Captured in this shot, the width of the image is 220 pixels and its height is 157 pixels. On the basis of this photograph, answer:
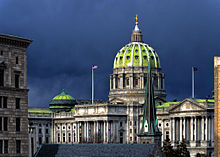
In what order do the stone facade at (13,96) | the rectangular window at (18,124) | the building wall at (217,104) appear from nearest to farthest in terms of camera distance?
the building wall at (217,104) → the stone facade at (13,96) → the rectangular window at (18,124)

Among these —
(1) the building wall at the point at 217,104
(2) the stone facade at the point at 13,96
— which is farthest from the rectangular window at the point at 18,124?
(1) the building wall at the point at 217,104

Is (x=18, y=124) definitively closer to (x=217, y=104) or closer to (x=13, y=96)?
(x=13, y=96)

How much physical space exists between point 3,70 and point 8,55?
8.05ft

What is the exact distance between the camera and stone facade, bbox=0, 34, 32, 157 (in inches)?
3910

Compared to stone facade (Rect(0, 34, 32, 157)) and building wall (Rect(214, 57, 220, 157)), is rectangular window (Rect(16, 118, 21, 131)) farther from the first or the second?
building wall (Rect(214, 57, 220, 157))

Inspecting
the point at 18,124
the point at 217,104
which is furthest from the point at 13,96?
the point at 217,104

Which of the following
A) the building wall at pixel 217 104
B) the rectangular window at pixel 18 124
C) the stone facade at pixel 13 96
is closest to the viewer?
the building wall at pixel 217 104

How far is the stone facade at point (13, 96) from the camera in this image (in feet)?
326

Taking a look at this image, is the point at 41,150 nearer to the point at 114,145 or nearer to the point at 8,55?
the point at 114,145

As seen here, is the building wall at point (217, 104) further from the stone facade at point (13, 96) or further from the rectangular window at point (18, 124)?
the rectangular window at point (18, 124)

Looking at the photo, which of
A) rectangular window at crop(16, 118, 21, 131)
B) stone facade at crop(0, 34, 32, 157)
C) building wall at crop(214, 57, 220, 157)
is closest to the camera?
building wall at crop(214, 57, 220, 157)

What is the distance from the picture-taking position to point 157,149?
115m

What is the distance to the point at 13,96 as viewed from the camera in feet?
Result: 331

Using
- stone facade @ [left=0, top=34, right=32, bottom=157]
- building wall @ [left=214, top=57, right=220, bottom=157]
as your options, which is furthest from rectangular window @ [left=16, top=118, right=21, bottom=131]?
building wall @ [left=214, top=57, right=220, bottom=157]
